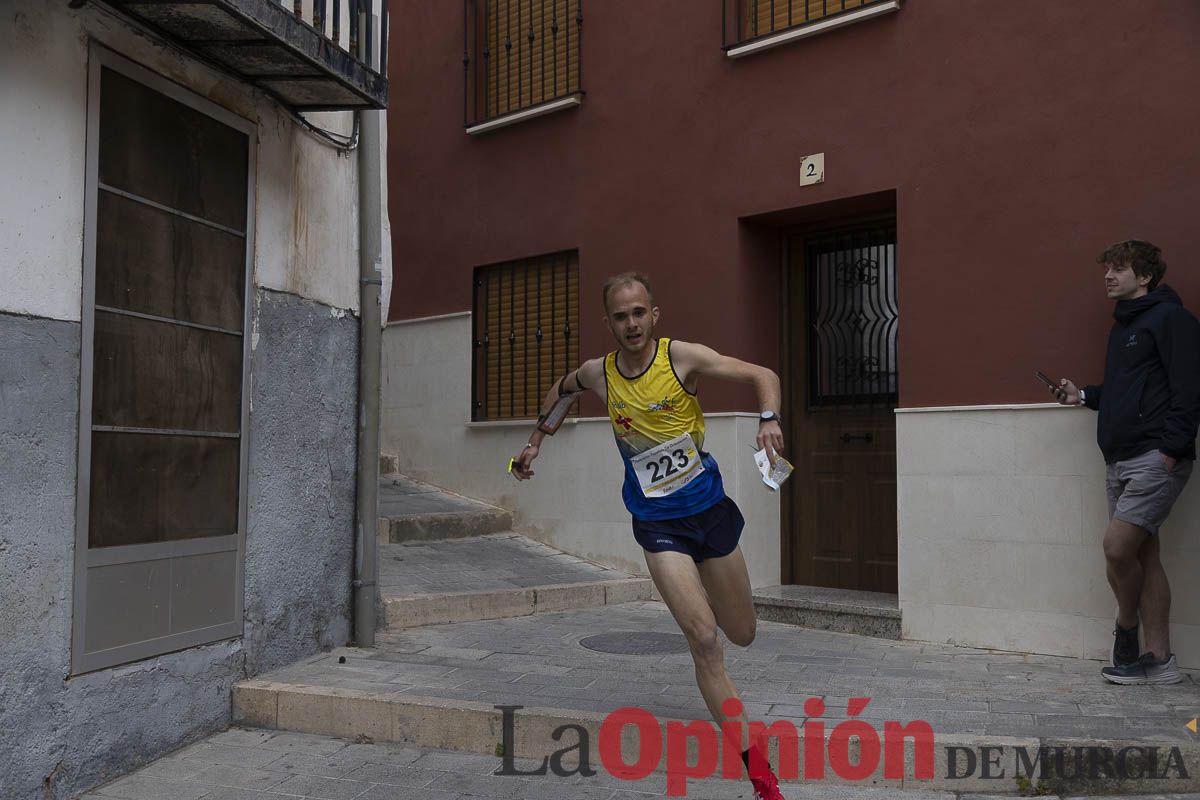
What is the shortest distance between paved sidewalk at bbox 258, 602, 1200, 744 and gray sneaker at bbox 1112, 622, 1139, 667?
0.21 metres

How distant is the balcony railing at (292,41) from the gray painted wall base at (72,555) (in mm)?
1169

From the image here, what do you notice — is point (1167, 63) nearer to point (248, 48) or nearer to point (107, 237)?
point (248, 48)

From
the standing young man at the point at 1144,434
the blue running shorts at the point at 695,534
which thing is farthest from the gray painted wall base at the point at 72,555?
the standing young man at the point at 1144,434

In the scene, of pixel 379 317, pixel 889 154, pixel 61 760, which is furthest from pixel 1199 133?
pixel 61 760

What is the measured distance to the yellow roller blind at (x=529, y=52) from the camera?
34.1 ft

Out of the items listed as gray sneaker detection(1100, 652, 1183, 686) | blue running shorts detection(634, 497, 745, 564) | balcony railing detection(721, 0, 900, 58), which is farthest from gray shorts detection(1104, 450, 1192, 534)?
balcony railing detection(721, 0, 900, 58)

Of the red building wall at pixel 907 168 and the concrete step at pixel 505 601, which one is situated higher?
the red building wall at pixel 907 168

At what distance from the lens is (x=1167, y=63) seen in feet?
22.4

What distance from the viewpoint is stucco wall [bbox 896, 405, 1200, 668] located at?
692 centimetres

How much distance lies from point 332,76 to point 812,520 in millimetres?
4953

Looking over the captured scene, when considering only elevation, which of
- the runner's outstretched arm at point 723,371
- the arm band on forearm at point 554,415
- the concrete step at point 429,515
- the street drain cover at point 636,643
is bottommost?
the street drain cover at point 636,643

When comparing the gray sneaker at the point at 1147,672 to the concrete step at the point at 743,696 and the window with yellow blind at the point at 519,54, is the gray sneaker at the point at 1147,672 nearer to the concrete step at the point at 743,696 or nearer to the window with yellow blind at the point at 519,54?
the concrete step at the point at 743,696

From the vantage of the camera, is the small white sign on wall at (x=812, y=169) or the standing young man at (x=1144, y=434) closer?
the standing young man at (x=1144, y=434)

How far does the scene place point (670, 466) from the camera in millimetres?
4961
